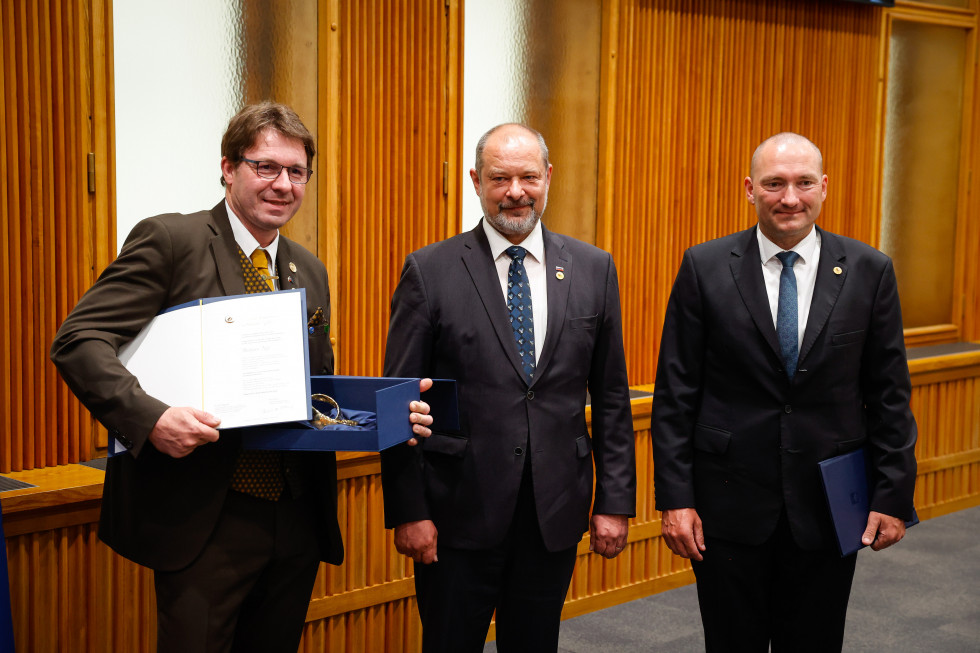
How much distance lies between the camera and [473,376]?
230cm

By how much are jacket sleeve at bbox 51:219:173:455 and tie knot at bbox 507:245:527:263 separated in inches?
31.2

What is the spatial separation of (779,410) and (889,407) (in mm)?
278

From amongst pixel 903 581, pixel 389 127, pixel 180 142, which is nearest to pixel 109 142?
pixel 180 142

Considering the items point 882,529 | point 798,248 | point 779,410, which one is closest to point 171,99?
point 798,248

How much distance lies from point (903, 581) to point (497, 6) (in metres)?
3.00

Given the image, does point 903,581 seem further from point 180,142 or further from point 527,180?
point 180,142

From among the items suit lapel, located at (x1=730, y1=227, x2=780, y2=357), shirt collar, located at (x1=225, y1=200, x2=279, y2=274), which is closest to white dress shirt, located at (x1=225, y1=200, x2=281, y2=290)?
shirt collar, located at (x1=225, y1=200, x2=279, y2=274)

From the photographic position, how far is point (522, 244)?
2.38m

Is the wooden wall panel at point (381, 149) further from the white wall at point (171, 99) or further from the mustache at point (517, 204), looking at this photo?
the mustache at point (517, 204)

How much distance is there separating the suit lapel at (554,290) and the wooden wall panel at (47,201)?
1.37 metres

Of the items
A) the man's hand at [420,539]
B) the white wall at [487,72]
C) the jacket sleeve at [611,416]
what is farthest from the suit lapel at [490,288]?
the white wall at [487,72]

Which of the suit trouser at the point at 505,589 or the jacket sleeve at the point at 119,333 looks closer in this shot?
the jacket sleeve at the point at 119,333

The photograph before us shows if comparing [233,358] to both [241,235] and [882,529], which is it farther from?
[882,529]

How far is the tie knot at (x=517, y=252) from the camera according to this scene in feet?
7.76
